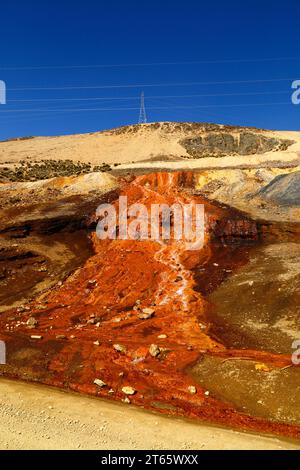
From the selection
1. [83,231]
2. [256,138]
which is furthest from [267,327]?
[256,138]

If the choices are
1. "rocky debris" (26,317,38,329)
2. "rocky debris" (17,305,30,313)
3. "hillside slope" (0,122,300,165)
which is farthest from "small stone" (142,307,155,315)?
"hillside slope" (0,122,300,165)

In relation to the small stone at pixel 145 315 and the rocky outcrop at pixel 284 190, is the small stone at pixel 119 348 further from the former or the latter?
the rocky outcrop at pixel 284 190

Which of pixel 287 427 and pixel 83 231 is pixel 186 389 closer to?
pixel 287 427

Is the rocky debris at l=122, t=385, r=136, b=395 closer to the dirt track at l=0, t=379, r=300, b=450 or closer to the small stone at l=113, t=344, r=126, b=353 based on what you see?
the dirt track at l=0, t=379, r=300, b=450

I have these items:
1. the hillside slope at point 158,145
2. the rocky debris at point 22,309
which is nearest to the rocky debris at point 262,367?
the rocky debris at point 22,309

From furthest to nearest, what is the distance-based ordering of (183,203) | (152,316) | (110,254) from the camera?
(183,203)
(110,254)
(152,316)

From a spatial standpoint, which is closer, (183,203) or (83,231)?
(83,231)

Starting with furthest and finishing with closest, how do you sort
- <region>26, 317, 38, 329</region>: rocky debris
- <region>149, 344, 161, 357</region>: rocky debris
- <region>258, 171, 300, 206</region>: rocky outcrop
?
<region>258, 171, 300, 206</region>: rocky outcrop
<region>26, 317, 38, 329</region>: rocky debris
<region>149, 344, 161, 357</region>: rocky debris
